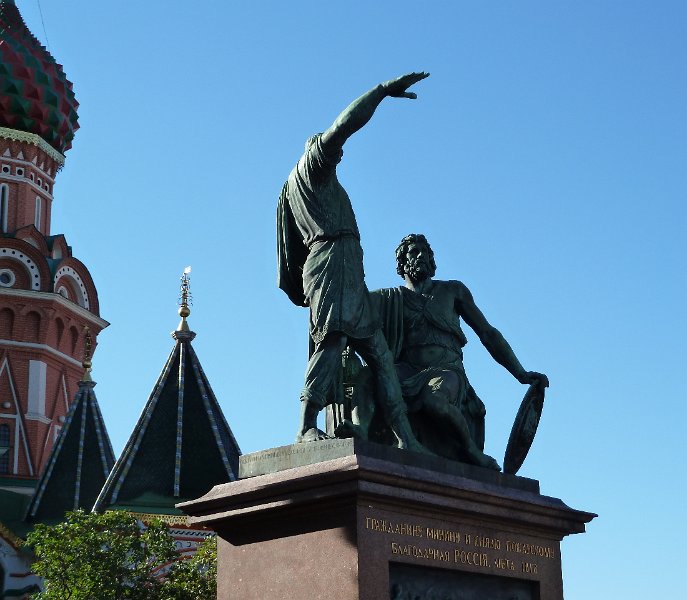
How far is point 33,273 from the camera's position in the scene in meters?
43.9

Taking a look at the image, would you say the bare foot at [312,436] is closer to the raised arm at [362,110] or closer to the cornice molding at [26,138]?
the raised arm at [362,110]

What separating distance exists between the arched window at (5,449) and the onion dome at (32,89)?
944cm

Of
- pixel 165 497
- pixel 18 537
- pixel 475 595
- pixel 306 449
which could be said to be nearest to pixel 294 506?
pixel 306 449

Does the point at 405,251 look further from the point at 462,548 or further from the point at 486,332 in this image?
the point at 462,548

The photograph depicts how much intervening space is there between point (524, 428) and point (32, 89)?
35847 mm

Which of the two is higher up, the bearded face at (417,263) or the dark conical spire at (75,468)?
the dark conical spire at (75,468)

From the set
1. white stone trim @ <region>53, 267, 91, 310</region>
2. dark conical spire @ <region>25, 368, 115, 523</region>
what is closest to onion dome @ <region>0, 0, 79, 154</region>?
white stone trim @ <region>53, 267, 91, 310</region>

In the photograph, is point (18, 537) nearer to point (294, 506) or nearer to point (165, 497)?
point (165, 497)

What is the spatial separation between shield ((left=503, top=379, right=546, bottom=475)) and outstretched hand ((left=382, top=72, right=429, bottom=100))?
2.61 m

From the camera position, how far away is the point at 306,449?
981 centimetres

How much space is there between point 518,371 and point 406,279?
1.16m

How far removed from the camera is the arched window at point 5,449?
41.6 m

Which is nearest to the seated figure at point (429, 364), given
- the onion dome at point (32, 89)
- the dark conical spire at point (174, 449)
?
the dark conical spire at point (174, 449)

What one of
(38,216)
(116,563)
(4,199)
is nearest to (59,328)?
(38,216)
